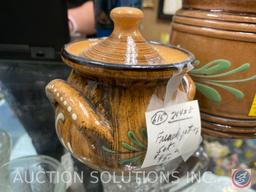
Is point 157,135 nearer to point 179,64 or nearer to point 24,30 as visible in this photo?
point 179,64

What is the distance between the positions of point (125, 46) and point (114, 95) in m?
0.06

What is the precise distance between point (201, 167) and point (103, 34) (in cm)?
38

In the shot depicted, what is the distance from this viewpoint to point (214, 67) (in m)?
0.38

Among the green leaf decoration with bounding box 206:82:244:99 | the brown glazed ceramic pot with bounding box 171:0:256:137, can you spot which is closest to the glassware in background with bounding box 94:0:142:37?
the brown glazed ceramic pot with bounding box 171:0:256:137

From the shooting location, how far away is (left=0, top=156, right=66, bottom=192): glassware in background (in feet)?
1.43

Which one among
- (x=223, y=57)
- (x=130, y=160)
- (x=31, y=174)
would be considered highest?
(x=223, y=57)

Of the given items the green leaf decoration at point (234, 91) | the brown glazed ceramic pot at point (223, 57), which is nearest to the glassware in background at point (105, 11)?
the brown glazed ceramic pot at point (223, 57)

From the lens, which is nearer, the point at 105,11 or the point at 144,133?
the point at 144,133

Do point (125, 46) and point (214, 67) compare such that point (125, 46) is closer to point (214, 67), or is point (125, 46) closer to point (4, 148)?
point (214, 67)

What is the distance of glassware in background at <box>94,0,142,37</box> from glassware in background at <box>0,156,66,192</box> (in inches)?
11.8

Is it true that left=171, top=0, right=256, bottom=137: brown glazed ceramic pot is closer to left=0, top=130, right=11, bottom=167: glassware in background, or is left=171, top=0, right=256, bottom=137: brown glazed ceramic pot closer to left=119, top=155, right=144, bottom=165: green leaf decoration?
left=119, top=155, right=144, bottom=165: green leaf decoration

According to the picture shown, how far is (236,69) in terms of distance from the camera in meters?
0.36

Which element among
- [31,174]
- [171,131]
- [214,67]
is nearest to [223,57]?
[214,67]

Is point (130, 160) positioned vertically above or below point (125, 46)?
below
